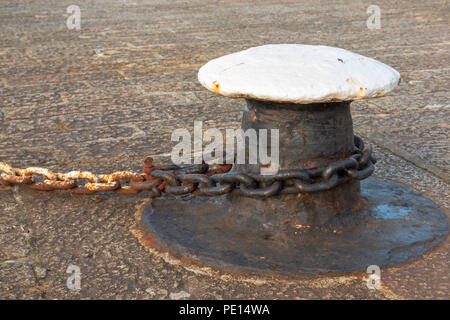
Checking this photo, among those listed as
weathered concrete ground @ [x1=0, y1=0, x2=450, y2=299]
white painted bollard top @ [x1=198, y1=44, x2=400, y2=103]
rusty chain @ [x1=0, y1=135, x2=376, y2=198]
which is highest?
white painted bollard top @ [x1=198, y1=44, x2=400, y2=103]

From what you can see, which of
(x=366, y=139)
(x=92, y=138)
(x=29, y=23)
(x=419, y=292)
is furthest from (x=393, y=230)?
(x=29, y=23)

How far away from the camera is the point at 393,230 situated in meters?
2.71

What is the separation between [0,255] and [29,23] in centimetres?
659

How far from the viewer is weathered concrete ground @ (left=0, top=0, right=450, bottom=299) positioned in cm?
238

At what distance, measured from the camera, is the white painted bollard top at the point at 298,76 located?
239 centimetres

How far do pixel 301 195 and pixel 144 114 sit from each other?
214 centimetres

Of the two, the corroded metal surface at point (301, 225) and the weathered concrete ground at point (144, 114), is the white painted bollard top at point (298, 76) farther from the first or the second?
the weathered concrete ground at point (144, 114)

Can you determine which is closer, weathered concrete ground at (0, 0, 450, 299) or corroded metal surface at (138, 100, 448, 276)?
weathered concrete ground at (0, 0, 450, 299)

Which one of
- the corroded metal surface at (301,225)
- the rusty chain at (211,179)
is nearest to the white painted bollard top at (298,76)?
the corroded metal surface at (301,225)

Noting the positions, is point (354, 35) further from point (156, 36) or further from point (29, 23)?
point (29, 23)

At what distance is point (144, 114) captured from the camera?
4.54m

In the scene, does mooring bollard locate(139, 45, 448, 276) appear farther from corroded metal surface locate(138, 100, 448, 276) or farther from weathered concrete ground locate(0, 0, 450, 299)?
weathered concrete ground locate(0, 0, 450, 299)

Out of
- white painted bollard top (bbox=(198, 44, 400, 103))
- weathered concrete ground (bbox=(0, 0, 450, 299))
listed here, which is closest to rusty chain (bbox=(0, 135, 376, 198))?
weathered concrete ground (bbox=(0, 0, 450, 299))
